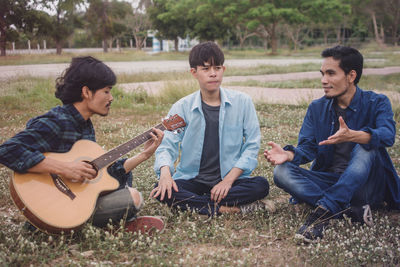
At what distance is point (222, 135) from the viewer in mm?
3996

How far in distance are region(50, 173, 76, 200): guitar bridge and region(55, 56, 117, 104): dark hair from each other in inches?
28.1

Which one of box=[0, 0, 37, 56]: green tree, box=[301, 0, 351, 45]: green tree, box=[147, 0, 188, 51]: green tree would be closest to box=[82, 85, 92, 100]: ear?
box=[0, 0, 37, 56]: green tree

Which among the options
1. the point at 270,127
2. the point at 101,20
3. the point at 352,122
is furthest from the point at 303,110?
the point at 101,20

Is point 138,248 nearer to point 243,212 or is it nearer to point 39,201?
point 39,201

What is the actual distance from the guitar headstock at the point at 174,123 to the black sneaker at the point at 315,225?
1.47 metres

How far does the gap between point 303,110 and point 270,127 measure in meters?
1.69

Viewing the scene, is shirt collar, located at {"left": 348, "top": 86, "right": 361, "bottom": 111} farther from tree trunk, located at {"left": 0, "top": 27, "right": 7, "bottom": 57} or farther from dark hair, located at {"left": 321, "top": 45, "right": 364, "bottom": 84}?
tree trunk, located at {"left": 0, "top": 27, "right": 7, "bottom": 57}

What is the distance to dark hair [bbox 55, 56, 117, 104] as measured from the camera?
3.34 m

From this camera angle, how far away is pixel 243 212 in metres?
3.86

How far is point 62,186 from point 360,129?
2725mm

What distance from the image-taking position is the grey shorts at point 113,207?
3.31 metres

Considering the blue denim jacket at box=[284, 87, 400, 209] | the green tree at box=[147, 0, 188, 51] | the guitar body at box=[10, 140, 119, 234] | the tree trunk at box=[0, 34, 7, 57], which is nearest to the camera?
the guitar body at box=[10, 140, 119, 234]

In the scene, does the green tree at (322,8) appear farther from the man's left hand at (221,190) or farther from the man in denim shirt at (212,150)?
the man's left hand at (221,190)

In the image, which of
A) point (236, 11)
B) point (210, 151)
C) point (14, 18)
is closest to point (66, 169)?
point (210, 151)
